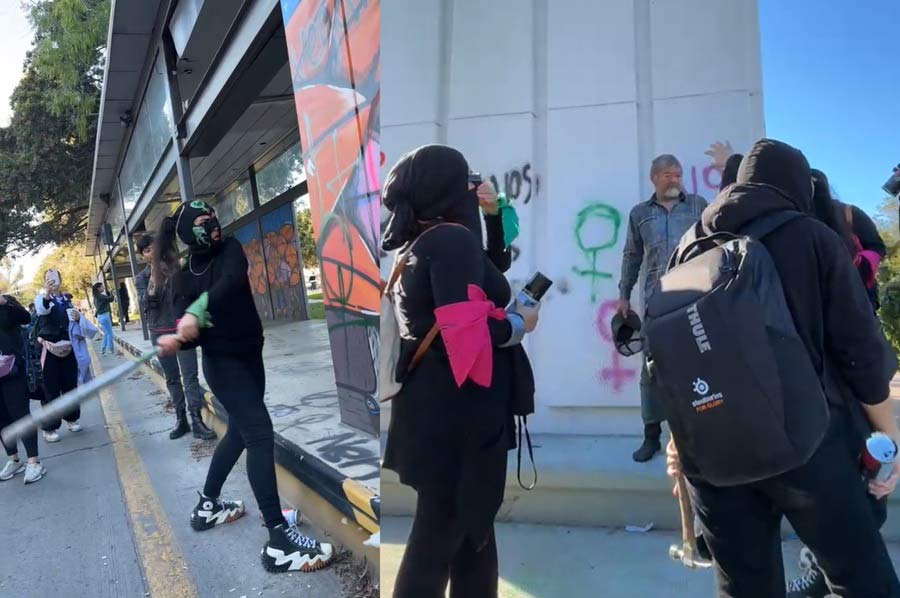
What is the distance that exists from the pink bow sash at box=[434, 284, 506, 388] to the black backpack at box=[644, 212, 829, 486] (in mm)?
394

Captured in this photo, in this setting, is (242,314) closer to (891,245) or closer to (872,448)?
(872,448)

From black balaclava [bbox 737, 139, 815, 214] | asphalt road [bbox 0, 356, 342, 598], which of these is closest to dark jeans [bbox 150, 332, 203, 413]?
asphalt road [bbox 0, 356, 342, 598]

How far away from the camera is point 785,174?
1537 mm

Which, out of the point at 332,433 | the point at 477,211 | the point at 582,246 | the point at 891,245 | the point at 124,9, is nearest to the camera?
the point at 477,211

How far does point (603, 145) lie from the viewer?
93.0 inches

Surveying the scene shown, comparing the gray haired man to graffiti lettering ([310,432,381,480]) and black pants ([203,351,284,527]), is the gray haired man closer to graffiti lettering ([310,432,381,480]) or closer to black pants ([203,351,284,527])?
graffiti lettering ([310,432,381,480])

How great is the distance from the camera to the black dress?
1533mm

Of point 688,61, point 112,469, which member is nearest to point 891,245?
point 688,61

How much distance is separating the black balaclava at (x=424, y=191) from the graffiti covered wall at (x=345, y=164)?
1221 millimetres

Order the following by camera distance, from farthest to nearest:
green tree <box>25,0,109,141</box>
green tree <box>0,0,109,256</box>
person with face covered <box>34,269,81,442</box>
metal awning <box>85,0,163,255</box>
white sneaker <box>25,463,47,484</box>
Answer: green tree <box>0,0,109,256</box> < green tree <box>25,0,109,141</box> < metal awning <box>85,0,163,255</box> < person with face covered <box>34,269,81,442</box> < white sneaker <box>25,463,47,484</box>

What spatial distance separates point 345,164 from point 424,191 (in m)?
1.82

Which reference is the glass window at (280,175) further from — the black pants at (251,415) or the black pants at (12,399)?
the black pants at (251,415)

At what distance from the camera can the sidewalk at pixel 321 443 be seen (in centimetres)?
272

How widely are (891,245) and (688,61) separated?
91 cm
